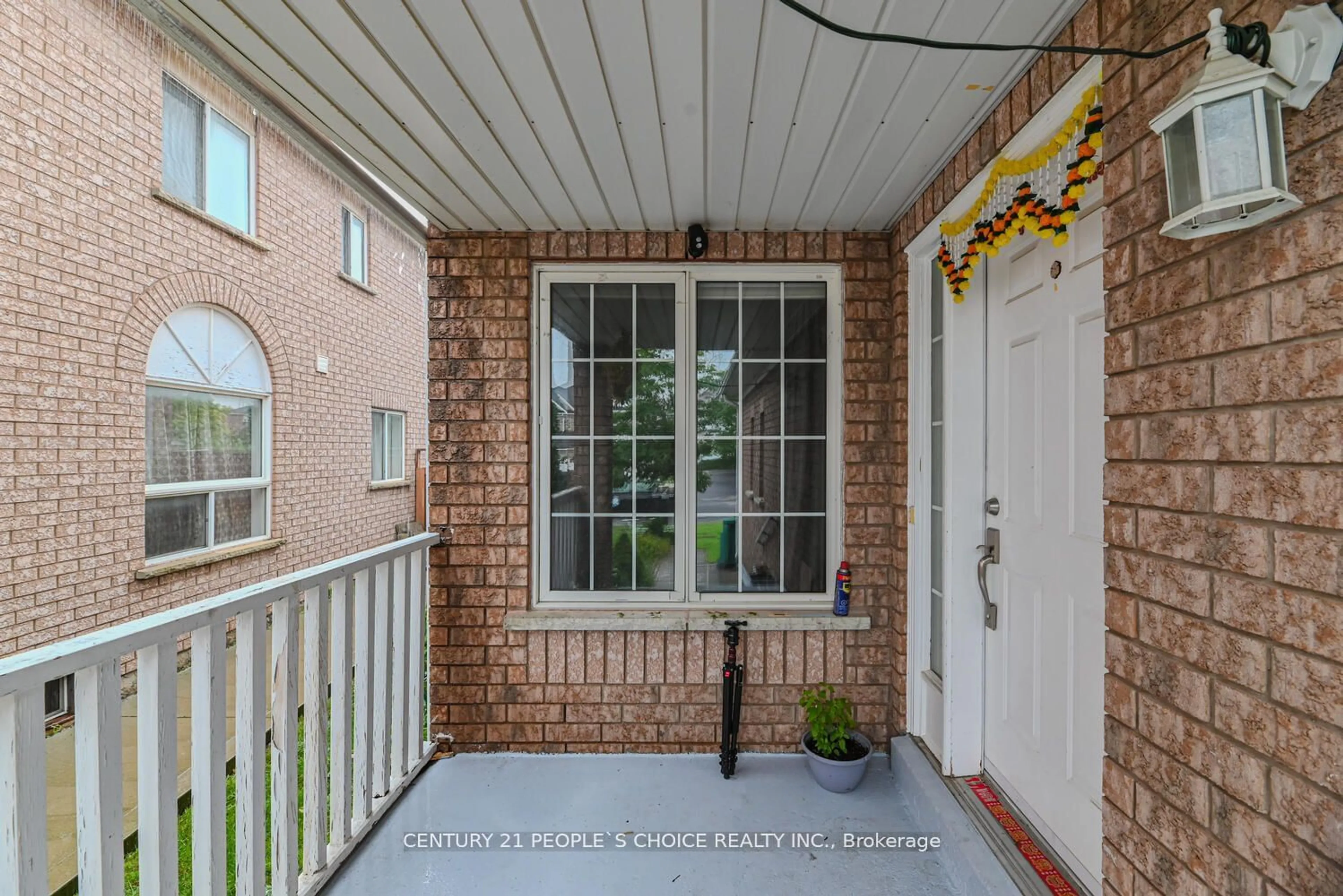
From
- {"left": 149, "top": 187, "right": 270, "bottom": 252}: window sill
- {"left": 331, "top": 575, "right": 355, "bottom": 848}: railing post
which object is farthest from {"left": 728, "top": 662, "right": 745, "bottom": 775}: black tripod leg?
{"left": 149, "top": 187, "right": 270, "bottom": 252}: window sill

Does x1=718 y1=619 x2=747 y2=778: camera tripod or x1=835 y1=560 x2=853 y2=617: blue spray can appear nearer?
x1=718 y1=619 x2=747 y2=778: camera tripod

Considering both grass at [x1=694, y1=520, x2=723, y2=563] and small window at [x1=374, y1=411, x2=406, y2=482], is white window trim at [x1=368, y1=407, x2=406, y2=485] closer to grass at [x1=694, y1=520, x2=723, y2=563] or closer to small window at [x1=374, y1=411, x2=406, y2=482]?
small window at [x1=374, y1=411, x2=406, y2=482]

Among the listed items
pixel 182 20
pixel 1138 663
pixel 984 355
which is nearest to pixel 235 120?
pixel 182 20

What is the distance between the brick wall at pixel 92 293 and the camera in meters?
2.78

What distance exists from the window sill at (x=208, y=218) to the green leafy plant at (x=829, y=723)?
4.99 meters

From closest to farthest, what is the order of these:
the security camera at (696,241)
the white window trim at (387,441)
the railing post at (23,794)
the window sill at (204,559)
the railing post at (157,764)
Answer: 1. the railing post at (23,794)
2. the railing post at (157,764)
3. the security camera at (696,241)
4. the window sill at (204,559)
5. the white window trim at (387,441)

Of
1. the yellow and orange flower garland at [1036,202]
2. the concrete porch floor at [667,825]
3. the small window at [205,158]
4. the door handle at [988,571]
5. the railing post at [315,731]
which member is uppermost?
the small window at [205,158]

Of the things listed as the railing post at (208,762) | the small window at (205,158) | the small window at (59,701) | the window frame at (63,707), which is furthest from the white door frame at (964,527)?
the small window at (205,158)

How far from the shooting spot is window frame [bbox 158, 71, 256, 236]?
3686 mm

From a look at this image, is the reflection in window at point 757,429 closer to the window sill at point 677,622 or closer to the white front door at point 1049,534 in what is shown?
the window sill at point 677,622

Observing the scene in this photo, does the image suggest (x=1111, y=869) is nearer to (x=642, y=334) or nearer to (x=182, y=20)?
(x=642, y=334)

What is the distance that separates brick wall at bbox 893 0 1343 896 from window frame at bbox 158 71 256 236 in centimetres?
513

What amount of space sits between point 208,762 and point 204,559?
328cm

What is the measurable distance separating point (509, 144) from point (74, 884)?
312 cm
